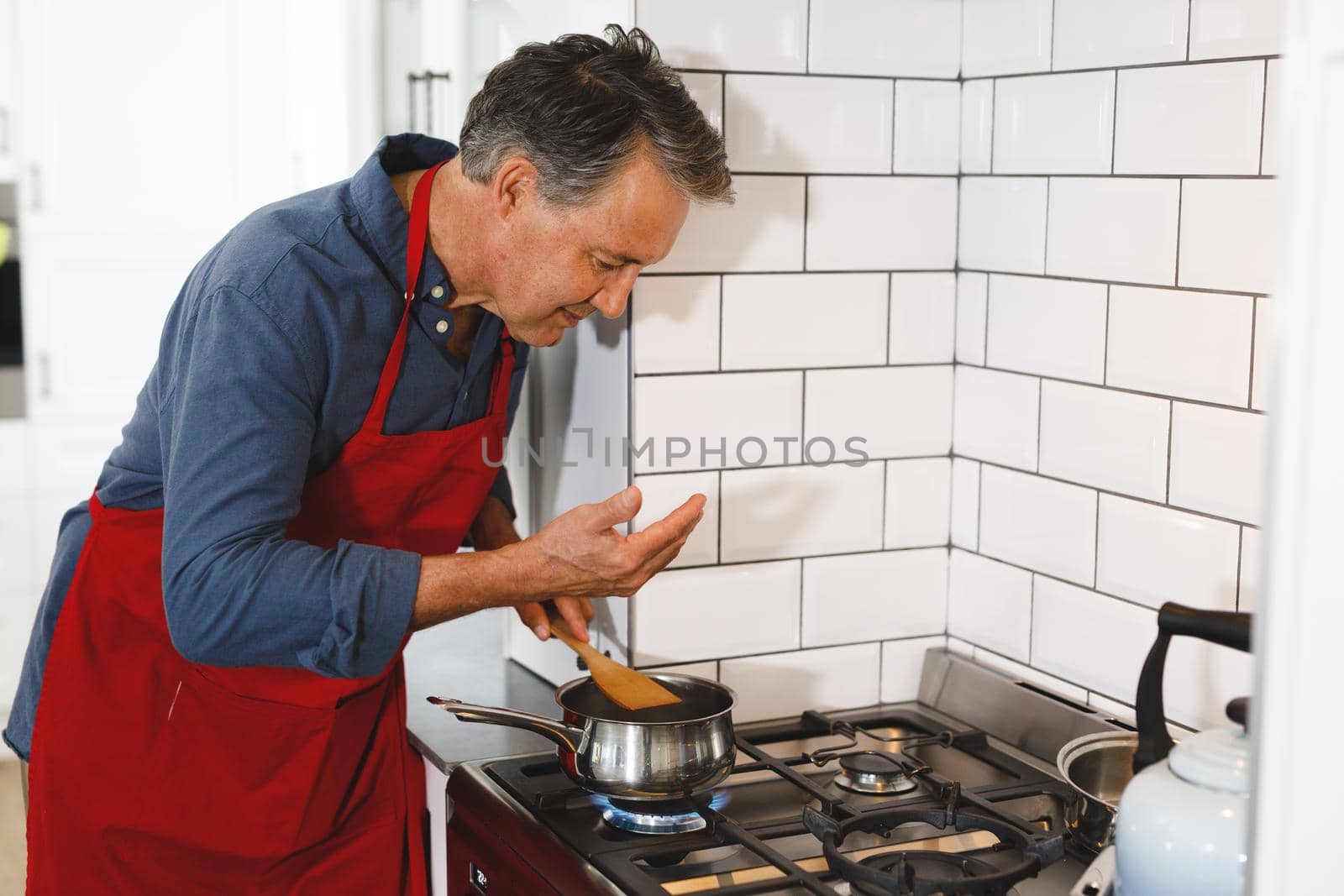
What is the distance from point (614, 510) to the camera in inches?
51.4

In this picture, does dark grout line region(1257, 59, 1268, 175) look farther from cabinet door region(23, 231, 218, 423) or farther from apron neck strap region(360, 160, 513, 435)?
cabinet door region(23, 231, 218, 423)

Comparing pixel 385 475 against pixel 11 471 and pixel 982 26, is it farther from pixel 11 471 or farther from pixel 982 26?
pixel 11 471

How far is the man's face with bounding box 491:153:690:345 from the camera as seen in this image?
1.36 m

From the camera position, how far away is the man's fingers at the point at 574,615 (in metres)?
1.57

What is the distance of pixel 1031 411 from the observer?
164 cm

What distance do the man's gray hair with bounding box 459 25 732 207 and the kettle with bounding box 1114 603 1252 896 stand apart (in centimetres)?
69

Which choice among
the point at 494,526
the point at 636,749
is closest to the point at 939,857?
the point at 636,749

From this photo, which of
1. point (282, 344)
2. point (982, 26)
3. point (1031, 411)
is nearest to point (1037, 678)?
point (1031, 411)

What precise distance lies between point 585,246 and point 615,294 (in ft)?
0.23

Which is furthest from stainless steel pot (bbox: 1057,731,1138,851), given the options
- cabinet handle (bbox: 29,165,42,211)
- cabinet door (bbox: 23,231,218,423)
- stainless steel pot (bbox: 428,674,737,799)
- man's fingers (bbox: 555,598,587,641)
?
cabinet handle (bbox: 29,165,42,211)

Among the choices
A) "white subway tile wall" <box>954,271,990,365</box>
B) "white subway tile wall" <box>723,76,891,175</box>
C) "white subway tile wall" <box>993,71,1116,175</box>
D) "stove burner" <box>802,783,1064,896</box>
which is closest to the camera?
"stove burner" <box>802,783,1064,896</box>

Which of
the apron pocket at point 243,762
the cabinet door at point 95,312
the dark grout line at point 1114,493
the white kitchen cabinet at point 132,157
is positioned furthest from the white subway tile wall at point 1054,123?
the cabinet door at point 95,312

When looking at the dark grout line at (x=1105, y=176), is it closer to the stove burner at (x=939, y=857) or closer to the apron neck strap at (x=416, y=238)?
the apron neck strap at (x=416, y=238)

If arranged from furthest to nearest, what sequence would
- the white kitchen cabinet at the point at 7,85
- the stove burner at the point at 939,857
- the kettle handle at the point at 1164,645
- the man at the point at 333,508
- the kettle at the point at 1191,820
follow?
the white kitchen cabinet at the point at 7,85 → the man at the point at 333,508 → the stove burner at the point at 939,857 → the kettle handle at the point at 1164,645 → the kettle at the point at 1191,820
